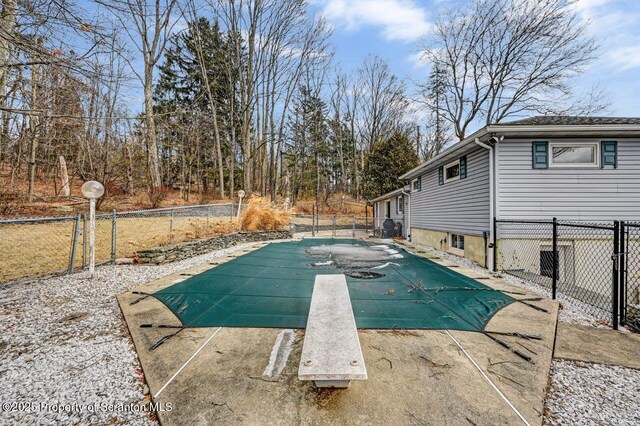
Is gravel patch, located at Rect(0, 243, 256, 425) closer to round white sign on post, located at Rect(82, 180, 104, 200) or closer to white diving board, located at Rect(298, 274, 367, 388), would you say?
white diving board, located at Rect(298, 274, 367, 388)

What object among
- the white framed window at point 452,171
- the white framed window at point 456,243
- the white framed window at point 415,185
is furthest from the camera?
the white framed window at point 415,185

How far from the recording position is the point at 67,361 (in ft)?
7.20

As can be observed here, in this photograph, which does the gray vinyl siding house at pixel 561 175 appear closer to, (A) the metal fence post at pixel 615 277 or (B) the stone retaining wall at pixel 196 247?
(A) the metal fence post at pixel 615 277

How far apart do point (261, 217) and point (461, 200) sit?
6937 mm

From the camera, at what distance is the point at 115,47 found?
3582 mm

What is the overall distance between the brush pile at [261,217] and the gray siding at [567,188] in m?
7.58

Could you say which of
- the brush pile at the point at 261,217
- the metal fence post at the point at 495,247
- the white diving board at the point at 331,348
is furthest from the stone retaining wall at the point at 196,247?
the metal fence post at the point at 495,247

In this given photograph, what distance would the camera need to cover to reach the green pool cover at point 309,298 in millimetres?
2816

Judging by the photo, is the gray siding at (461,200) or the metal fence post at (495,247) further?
the gray siding at (461,200)

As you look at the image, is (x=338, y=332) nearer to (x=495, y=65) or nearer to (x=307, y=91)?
(x=495, y=65)

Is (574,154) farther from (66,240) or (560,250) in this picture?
(66,240)

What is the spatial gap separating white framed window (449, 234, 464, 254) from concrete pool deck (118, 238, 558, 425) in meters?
5.42

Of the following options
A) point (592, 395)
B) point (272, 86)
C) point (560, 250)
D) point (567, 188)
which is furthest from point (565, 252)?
point (272, 86)

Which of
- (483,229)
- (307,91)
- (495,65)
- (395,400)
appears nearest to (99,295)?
(395,400)
